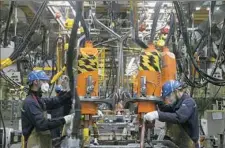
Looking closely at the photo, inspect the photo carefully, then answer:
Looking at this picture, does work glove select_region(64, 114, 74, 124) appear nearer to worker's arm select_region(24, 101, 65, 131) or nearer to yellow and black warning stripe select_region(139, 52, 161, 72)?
worker's arm select_region(24, 101, 65, 131)

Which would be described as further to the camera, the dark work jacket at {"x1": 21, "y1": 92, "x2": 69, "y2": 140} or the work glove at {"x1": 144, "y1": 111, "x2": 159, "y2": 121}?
the dark work jacket at {"x1": 21, "y1": 92, "x2": 69, "y2": 140}

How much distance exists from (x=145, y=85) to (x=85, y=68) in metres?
0.82

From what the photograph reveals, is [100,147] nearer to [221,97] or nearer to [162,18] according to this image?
[162,18]

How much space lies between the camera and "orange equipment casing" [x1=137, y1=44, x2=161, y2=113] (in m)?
4.88

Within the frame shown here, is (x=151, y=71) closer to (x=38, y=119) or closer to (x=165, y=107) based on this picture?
(x=165, y=107)

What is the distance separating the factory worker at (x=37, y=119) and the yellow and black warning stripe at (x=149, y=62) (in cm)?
112

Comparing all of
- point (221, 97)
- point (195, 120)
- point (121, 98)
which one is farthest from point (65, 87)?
point (221, 97)

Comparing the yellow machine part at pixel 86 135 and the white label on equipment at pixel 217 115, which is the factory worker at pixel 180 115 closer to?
the yellow machine part at pixel 86 135

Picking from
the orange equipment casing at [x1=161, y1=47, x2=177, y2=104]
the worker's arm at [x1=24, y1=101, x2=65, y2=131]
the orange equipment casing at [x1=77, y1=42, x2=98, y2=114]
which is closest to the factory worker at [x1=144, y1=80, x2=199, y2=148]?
the orange equipment casing at [x1=161, y1=47, x2=177, y2=104]

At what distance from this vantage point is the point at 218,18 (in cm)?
907

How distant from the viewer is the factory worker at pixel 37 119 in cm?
491

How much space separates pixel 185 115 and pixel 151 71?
A: 2.31 ft

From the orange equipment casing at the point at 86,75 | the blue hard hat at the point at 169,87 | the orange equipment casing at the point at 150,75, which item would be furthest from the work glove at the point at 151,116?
the orange equipment casing at the point at 86,75

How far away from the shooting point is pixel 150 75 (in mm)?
4887
